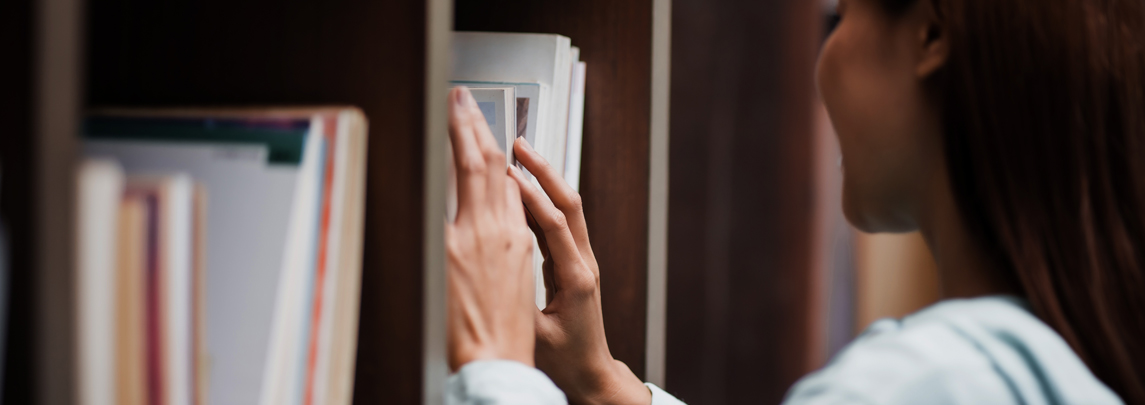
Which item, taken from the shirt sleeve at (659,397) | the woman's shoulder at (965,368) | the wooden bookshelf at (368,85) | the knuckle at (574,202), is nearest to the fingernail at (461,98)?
the wooden bookshelf at (368,85)

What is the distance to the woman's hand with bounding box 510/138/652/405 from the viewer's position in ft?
2.49

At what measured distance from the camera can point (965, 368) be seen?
Result: 533mm

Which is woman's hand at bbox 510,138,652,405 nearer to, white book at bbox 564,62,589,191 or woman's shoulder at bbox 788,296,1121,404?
white book at bbox 564,62,589,191

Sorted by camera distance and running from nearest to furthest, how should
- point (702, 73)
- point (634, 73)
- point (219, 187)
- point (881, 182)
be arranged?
point (219, 187)
point (881, 182)
point (634, 73)
point (702, 73)

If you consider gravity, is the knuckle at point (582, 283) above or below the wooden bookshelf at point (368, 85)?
below

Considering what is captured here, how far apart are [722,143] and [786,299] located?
0.60 m

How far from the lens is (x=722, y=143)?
1.99m

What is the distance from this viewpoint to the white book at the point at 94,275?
368 millimetres

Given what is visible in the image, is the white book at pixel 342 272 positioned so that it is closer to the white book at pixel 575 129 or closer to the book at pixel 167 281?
the book at pixel 167 281

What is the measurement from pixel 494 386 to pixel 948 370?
1.15ft

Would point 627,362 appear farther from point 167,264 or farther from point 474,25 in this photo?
point 167,264

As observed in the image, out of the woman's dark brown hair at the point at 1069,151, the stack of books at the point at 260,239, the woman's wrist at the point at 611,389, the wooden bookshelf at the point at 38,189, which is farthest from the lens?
the woman's wrist at the point at 611,389

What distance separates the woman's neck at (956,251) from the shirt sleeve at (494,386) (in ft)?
1.32

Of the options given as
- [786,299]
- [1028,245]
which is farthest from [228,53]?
[786,299]
